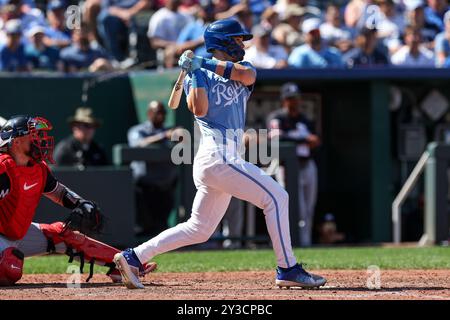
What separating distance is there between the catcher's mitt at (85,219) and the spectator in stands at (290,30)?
22.8 feet

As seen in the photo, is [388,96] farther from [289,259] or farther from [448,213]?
[289,259]

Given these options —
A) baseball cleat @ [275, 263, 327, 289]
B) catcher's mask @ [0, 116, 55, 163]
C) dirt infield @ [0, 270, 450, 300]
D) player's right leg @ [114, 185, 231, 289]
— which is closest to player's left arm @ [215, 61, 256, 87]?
player's right leg @ [114, 185, 231, 289]

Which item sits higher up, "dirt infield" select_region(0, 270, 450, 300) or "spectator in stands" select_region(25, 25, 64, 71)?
"spectator in stands" select_region(25, 25, 64, 71)

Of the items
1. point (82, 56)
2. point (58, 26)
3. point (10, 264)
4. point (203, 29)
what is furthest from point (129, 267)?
point (58, 26)

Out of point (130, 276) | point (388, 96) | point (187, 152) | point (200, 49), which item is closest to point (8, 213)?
point (130, 276)

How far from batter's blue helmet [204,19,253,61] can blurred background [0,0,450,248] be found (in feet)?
16.4

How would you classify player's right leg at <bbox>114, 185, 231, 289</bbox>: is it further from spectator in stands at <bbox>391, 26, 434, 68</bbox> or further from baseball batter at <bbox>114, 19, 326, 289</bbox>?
spectator in stands at <bbox>391, 26, 434, 68</bbox>

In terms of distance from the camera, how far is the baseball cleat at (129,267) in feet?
22.1

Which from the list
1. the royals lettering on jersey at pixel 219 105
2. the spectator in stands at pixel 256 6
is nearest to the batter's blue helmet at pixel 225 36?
the royals lettering on jersey at pixel 219 105

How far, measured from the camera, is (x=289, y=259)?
6.70 m

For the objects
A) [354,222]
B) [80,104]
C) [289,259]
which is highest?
[80,104]

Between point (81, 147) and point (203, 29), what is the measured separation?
7.79 ft

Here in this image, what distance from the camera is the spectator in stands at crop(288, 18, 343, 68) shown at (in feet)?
42.7

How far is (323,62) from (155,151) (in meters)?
2.67
